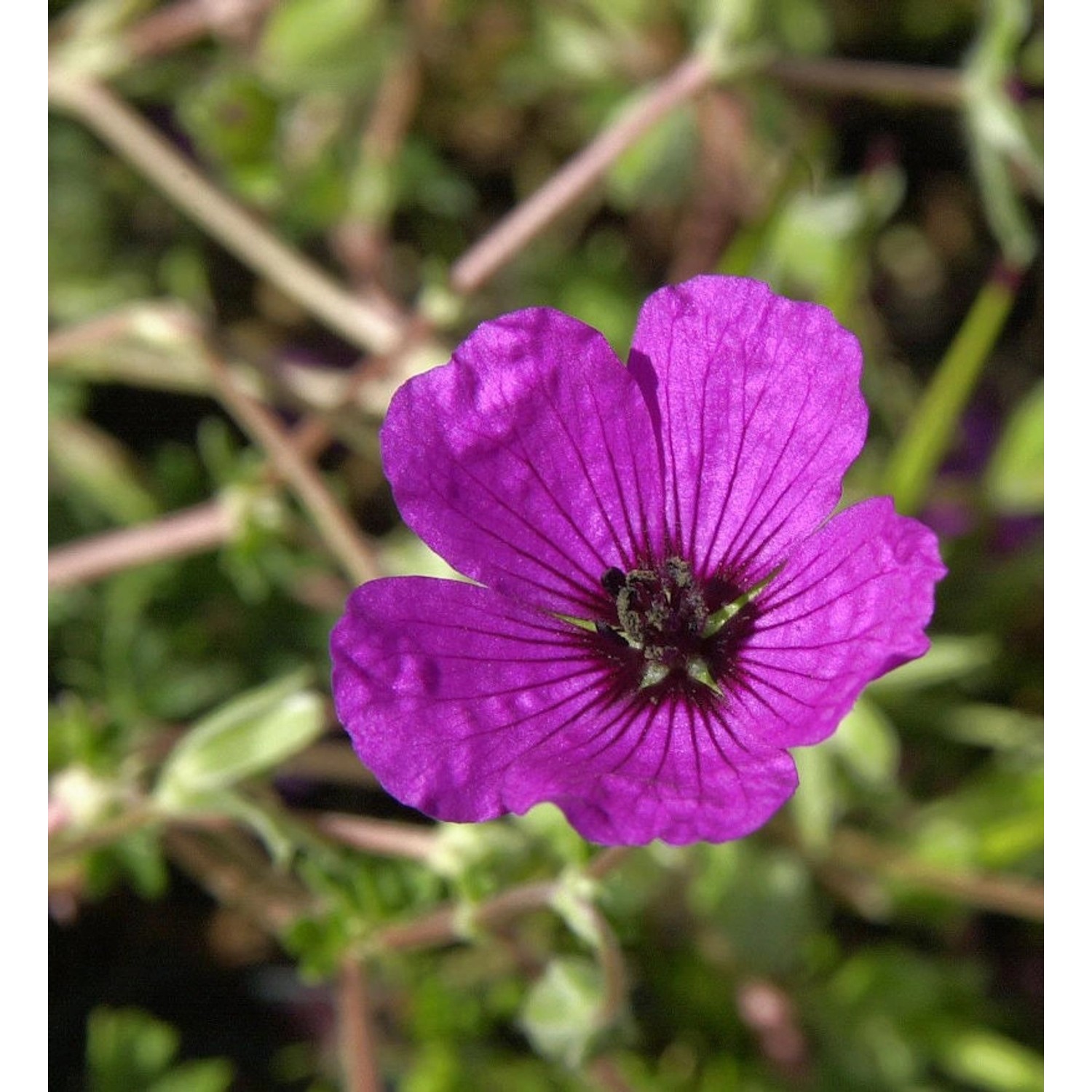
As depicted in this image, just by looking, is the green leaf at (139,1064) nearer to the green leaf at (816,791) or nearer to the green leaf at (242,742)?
the green leaf at (242,742)

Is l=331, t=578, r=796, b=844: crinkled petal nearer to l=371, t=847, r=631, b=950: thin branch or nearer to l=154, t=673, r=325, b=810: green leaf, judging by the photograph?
l=371, t=847, r=631, b=950: thin branch

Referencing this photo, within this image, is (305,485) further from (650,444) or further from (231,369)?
(650,444)

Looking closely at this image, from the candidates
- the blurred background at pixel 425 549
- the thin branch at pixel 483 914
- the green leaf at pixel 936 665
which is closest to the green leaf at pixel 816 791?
the blurred background at pixel 425 549

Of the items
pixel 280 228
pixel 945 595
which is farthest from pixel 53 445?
pixel 945 595

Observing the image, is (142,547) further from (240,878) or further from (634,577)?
(634,577)

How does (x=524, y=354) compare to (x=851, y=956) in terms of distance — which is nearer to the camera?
(x=524, y=354)

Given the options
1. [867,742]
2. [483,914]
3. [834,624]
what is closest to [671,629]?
[834,624]

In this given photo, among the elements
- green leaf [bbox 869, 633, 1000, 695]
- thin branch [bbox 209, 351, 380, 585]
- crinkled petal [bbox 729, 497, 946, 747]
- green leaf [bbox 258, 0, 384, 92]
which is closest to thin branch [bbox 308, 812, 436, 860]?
thin branch [bbox 209, 351, 380, 585]
